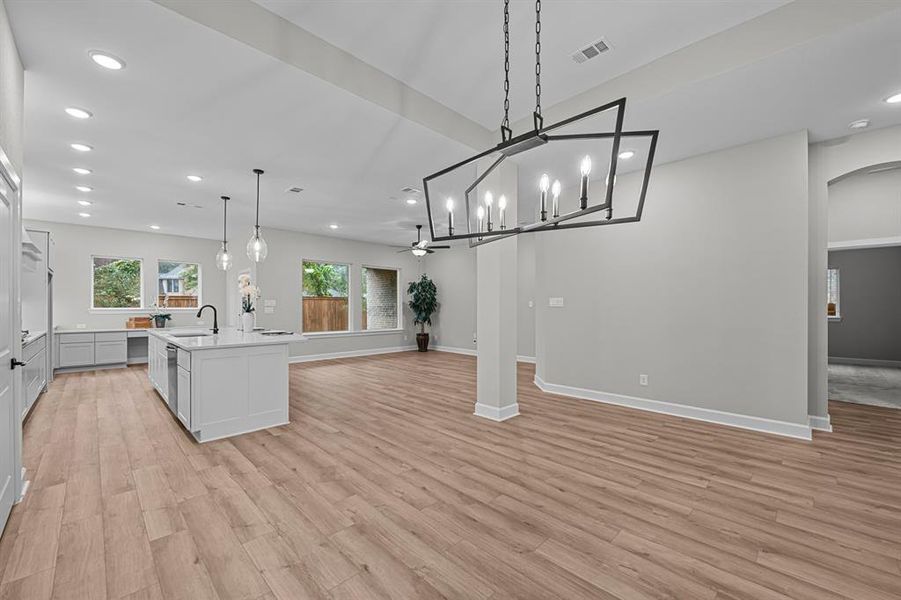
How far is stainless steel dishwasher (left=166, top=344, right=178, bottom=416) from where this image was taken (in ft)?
13.6

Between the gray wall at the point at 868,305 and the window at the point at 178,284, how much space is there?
1387 cm

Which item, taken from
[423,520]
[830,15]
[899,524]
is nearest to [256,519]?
[423,520]

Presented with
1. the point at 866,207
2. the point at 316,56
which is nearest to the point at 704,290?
the point at 866,207

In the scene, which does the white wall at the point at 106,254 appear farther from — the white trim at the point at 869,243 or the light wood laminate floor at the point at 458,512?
the white trim at the point at 869,243

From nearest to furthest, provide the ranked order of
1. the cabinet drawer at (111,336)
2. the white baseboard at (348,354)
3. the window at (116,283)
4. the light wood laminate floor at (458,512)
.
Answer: the light wood laminate floor at (458,512) < the cabinet drawer at (111,336) < the window at (116,283) < the white baseboard at (348,354)

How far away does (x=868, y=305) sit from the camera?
24.8 feet

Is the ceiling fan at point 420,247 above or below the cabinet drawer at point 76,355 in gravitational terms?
above

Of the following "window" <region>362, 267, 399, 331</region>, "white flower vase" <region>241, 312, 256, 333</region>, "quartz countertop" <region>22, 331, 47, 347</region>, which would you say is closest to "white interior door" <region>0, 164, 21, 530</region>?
"white flower vase" <region>241, 312, 256, 333</region>

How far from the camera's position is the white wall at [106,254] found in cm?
724

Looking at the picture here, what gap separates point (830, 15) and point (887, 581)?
3061 mm

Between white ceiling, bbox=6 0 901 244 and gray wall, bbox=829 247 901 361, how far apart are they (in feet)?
20.0

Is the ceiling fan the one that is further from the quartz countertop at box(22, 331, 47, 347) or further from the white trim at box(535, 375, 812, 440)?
the quartz countertop at box(22, 331, 47, 347)

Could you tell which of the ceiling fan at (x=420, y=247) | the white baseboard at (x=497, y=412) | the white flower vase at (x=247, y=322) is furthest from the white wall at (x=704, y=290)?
the white flower vase at (x=247, y=322)

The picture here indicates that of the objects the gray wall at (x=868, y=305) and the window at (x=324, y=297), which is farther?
the window at (x=324, y=297)
